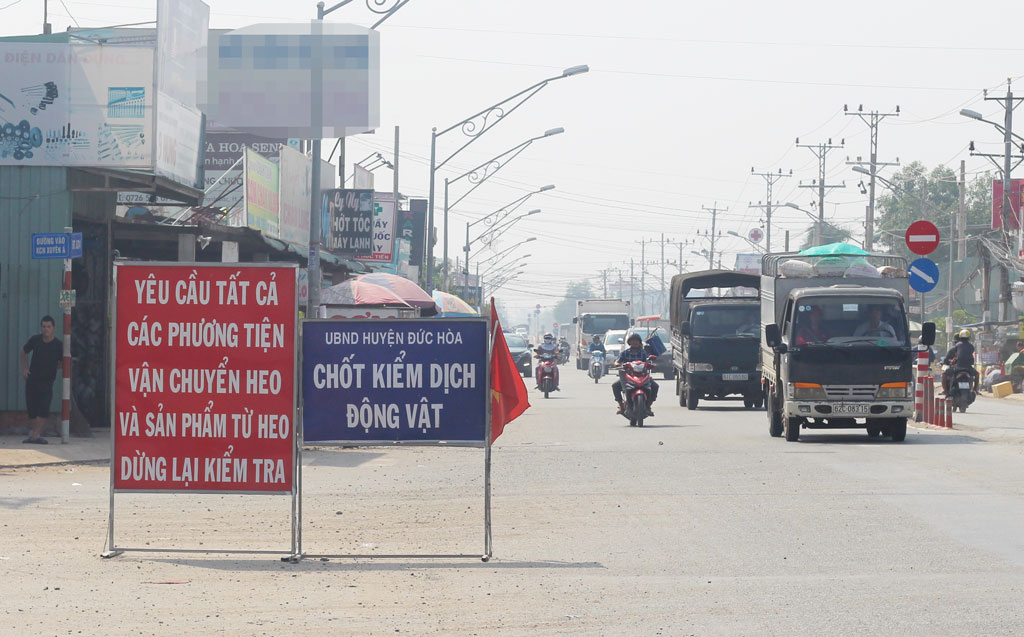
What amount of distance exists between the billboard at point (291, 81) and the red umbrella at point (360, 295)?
338 centimetres

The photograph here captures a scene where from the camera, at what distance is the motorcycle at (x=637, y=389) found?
2581 cm

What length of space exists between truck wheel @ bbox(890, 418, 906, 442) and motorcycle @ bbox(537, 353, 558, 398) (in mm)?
17029

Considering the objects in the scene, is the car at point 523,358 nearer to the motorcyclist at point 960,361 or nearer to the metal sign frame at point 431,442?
the motorcyclist at point 960,361

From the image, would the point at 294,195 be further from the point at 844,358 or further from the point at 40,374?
the point at 844,358

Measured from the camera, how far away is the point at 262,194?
97.6 ft

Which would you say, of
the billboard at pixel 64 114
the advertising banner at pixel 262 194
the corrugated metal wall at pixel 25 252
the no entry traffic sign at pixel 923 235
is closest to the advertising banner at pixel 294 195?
the advertising banner at pixel 262 194

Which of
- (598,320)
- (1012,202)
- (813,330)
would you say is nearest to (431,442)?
(813,330)

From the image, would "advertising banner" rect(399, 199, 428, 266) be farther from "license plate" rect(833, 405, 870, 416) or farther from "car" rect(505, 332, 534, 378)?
"license plate" rect(833, 405, 870, 416)

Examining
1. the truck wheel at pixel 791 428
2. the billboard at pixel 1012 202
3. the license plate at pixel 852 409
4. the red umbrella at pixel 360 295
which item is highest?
the billboard at pixel 1012 202

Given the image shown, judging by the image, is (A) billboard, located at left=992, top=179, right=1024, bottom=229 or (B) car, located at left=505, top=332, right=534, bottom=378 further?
A: (A) billboard, located at left=992, top=179, right=1024, bottom=229

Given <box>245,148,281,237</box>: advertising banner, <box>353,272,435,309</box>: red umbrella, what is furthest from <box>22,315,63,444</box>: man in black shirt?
<box>353,272,435,309</box>: red umbrella

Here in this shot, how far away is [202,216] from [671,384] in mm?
26409

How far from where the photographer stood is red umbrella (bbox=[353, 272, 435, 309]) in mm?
28156

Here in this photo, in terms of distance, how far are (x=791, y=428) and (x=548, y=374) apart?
54.7ft
